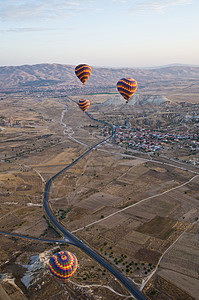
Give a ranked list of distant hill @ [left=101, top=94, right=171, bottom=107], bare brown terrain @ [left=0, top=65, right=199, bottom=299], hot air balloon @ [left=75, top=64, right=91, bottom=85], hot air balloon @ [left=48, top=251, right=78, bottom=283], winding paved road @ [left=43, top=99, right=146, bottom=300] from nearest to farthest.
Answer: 1. hot air balloon @ [left=48, top=251, right=78, bottom=283]
2. winding paved road @ [left=43, top=99, right=146, bottom=300]
3. bare brown terrain @ [left=0, top=65, right=199, bottom=299]
4. hot air balloon @ [left=75, top=64, right=91, bottom=85]
5. distant hill @ [left=101, top=94, right=171, bottom=107]

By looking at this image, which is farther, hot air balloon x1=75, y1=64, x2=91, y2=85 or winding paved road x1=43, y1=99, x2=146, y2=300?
hot air balloon x1=75, y1=64, x2=91, y2=85

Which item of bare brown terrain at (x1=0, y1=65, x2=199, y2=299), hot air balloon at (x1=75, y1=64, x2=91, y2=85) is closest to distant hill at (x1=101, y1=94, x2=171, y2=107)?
Answer: bare brown terrain at (x1=0, y1=65, x2=199, y2=299)

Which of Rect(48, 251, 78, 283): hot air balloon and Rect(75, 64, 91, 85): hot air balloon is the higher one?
Rect(75, 64, 91, 85): hot air balloon

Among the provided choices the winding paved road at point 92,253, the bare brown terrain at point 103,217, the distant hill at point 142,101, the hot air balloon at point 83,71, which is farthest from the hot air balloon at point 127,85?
the distant hill at point 142,101

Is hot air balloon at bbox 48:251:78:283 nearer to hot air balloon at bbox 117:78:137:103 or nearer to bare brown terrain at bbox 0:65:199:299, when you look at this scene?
bare brown terrain at bbox 0:65:199:299

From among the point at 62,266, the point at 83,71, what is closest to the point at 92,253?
the point at 62,266

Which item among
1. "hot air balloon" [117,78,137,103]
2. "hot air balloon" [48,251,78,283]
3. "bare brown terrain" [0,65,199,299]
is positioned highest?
"hot air balloon" [117,78,137,103]

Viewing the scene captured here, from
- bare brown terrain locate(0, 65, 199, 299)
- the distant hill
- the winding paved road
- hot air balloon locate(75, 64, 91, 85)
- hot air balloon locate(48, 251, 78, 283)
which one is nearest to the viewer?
hot air balloon locate(48, 251, 78, 283)

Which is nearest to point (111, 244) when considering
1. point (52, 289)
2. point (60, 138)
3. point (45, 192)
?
point (52, 289)

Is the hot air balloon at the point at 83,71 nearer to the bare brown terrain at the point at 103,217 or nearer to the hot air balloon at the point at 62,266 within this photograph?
the bare brown terrain at the point at 103,217
